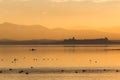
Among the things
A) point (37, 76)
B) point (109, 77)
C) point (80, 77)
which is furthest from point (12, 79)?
point (109, 77)

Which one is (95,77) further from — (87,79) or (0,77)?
(0,77)

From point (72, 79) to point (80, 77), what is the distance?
213 cm

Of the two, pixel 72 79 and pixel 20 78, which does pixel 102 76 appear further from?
pixel 20 78

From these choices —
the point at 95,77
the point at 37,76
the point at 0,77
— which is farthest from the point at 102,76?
the point at 0,77

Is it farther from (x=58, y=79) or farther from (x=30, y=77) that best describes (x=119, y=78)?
(x=30, y=77)

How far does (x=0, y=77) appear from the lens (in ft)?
138

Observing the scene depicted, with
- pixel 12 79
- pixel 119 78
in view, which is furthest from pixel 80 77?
pixel 12 79

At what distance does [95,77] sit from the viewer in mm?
41031

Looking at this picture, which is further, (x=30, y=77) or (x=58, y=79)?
(x=30, y=77)

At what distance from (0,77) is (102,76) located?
1050 cm

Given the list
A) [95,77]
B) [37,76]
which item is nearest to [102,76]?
[95,77]

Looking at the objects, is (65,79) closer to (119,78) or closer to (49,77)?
(49,77)

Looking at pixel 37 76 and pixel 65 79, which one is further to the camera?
pixel 37 76

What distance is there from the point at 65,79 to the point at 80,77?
2.68 meters
